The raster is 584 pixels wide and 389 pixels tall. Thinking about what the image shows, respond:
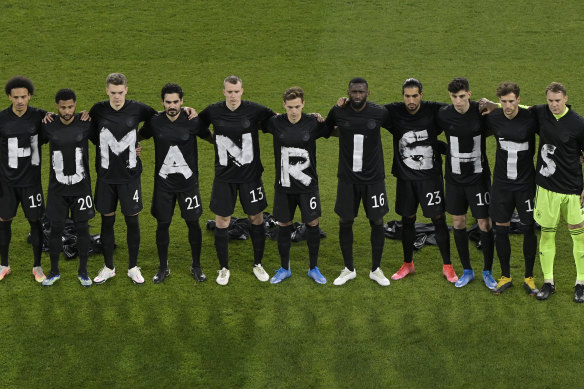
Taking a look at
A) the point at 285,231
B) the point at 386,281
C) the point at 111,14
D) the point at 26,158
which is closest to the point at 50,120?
the point at 26,158

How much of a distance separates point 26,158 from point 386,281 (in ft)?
12.7

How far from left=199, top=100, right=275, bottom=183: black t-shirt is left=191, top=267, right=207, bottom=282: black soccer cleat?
1061 millimetres

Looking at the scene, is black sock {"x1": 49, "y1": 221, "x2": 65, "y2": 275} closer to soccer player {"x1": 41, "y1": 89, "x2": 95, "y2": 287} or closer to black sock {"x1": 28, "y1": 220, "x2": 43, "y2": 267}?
soccer player {"x1": 41, "y1": 89, "x2": 95, "y2": 287}

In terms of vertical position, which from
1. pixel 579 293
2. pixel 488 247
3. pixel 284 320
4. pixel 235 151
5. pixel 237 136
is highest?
pixel 237 136

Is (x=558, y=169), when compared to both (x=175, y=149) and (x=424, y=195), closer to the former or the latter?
(x=424, y=195)

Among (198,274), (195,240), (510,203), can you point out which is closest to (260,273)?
(198,274)

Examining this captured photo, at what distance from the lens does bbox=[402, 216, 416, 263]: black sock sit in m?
9.77

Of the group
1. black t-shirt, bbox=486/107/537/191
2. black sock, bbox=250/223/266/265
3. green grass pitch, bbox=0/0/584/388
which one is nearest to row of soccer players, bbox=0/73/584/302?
black t-shirt, bbox=486/107/537/191

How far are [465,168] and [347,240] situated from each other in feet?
4.67

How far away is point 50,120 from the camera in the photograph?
30.3ft

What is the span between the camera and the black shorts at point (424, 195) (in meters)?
9.50

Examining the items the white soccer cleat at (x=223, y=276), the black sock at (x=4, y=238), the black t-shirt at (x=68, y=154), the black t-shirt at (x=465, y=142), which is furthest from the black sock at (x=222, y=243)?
the black t-shirt at (x=465, y=142)

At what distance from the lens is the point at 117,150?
30.5 feet

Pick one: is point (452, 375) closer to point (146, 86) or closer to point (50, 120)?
point (50, 120)
